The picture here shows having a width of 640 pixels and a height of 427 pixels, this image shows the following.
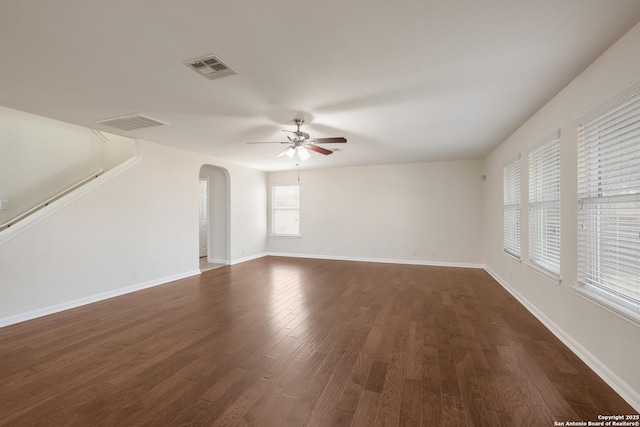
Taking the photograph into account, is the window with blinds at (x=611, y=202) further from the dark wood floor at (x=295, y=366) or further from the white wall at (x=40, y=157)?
the white wall at (x=40, y=157)

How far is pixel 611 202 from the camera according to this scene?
202cm

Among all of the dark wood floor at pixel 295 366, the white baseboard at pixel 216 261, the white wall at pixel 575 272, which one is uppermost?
the white wall at pixel 575 272

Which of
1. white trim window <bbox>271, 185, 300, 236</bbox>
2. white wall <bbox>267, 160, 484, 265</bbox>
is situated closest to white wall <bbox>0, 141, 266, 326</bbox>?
white trim window <bbox>271, 185, 300, 236</bbox>

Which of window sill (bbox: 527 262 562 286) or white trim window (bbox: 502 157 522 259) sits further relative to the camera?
white trim window (bbox: 502 157 522 259)

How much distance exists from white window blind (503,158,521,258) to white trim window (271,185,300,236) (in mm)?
5102

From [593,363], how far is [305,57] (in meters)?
3.47

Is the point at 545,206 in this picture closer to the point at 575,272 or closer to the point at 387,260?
the point at 575,272

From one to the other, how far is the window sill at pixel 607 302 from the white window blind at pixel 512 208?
1.83 m

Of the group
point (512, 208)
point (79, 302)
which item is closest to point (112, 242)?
point (79, 302)

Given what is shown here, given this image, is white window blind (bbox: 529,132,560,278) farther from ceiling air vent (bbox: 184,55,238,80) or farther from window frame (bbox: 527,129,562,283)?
ceiling air vent (bbox: 184,55,238,80)

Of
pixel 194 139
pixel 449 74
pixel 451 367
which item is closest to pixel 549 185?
pixel 449 74

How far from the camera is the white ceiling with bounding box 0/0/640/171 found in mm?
1680

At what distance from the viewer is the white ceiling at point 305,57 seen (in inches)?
66.1

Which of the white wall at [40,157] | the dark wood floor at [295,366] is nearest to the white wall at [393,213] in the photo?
the dark wood floor at [295,366]
